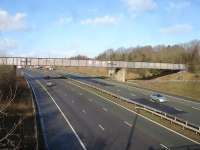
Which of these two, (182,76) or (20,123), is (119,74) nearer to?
(182,76)

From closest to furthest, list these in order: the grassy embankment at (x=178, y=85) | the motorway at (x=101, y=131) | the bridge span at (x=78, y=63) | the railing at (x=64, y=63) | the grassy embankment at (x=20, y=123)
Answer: the grassy embankment at (x=20, y=123)
the motorway at (x=101, y=131)
the grassy embankment at (x=178, y=85)
the railing at (x=64, y=63)
the bridge span at (x=78, y=63)

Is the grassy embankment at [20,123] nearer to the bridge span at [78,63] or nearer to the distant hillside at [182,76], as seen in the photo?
the bridge span at [78,63]

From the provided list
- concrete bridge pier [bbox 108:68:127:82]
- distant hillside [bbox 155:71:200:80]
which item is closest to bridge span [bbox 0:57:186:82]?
concrete bridge pier [bbox 108:68:127:82]

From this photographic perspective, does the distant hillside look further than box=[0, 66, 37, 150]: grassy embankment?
Yes

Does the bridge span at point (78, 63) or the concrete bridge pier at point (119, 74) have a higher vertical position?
the bridge span at point (78, 63)

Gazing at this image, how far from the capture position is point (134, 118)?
1644 inches

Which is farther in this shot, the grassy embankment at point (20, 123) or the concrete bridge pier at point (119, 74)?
the concrete bridge pier at point (119, 74)

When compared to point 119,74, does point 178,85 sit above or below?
below

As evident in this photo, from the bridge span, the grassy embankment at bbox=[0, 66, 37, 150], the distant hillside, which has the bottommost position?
the grassy embankment at bbox=[0, 66, 37, 150]

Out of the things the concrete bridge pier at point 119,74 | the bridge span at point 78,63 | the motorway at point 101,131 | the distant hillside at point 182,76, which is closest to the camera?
the motorway at point 101,131

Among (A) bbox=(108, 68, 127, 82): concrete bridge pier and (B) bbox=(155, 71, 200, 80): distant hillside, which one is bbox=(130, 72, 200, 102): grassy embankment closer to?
(B) bbox=(155, 71, 200, 80): distant hillside

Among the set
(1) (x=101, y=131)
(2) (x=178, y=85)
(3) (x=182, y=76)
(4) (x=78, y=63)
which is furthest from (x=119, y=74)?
(1) (x=101, y=131)

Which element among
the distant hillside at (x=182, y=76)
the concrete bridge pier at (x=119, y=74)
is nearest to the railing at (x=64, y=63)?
the concrete bridge pier at (x=119, y=74)

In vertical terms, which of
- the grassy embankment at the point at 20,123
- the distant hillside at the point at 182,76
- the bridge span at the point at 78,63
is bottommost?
the grassy embankment at the point at 20,123
